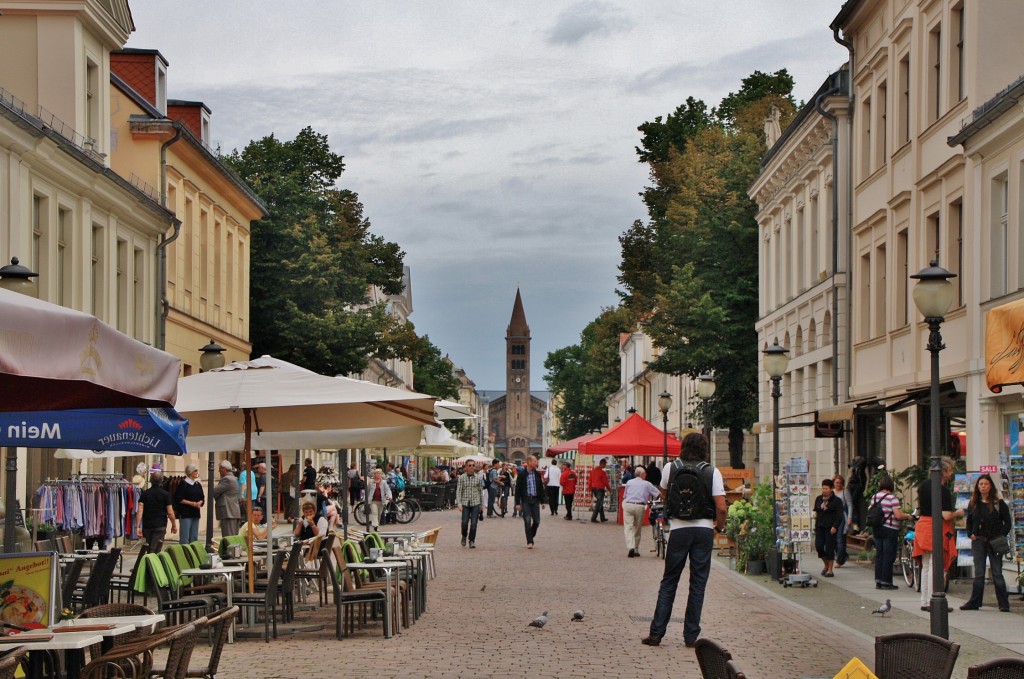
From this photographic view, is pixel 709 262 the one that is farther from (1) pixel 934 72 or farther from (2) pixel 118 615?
(2) pixel 118 615

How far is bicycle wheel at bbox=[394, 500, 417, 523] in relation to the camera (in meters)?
44.3

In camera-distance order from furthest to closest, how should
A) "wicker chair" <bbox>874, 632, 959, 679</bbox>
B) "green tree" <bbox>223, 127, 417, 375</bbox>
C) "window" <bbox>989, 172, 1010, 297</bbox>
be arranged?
"green tree" <bbox>223, 127, 417, 375</bbox>, "window" <bbox>989, 172, 1010, 297</bbox>, "wicker chair" <bbox>874, 632, 959, 679</bbox>

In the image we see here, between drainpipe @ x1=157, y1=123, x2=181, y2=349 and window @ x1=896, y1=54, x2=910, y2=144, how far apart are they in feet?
55.0

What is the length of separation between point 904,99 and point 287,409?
16820 mm

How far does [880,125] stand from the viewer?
31578mm

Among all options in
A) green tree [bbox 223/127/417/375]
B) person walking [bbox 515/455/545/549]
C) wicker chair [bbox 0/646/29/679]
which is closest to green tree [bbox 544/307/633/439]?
green tree [bbox 223/127/417/375]

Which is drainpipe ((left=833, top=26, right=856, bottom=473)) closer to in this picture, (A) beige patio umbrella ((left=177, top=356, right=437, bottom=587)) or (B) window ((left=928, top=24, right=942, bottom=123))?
(B) window ((left=928, top=24, right=942, bottom=123))

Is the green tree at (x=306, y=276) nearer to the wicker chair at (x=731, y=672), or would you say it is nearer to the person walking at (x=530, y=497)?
the person walking at (x=530, y=497)

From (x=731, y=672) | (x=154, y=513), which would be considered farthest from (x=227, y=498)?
(x=731, y=672)

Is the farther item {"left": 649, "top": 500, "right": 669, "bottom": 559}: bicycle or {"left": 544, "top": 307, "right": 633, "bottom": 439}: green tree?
{"left": 544, "top": 307, "right": 633, "bottom": 439}: green tree

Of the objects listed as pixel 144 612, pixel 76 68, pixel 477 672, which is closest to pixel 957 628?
pixel 477 672

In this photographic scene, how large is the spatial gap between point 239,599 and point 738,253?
3684cm

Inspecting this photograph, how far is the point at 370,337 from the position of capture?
47.9 metres

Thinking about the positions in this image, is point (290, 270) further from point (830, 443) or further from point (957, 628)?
point (957, 628)
